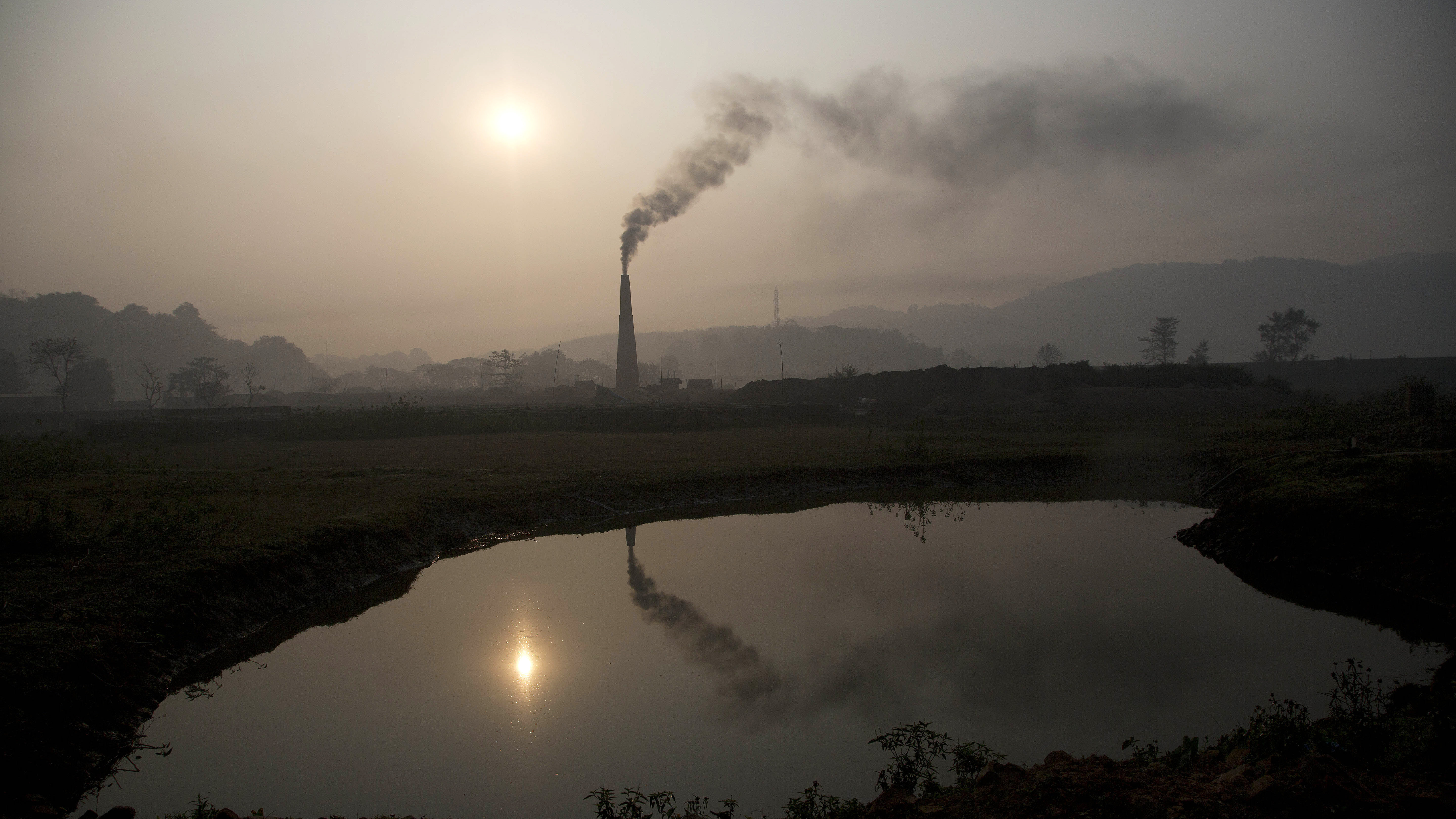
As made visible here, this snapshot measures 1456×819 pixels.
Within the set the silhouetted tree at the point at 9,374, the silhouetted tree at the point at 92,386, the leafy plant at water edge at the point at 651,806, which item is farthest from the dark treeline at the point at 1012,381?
the silhouetted tree at the point at 9,374

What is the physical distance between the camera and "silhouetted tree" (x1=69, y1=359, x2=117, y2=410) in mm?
92500

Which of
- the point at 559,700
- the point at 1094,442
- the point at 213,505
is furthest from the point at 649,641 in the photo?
the point at 1094,442

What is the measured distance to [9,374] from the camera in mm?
94875

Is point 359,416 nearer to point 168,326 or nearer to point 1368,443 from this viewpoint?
point 1368,443

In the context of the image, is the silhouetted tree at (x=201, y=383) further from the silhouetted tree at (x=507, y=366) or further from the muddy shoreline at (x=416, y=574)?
the muddy shoreline at (x=416, y=574)

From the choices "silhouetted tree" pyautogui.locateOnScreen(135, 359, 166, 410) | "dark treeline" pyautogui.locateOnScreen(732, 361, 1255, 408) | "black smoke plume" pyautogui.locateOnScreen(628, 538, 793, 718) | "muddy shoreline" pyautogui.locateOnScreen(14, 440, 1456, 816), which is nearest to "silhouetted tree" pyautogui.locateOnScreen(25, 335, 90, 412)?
"silhouetted tree" pyautogui.locateOnScreen(135, 359, 166, 410)

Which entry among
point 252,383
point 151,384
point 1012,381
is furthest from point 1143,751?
point 151,384

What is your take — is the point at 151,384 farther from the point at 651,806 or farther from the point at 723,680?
the point at 651,806

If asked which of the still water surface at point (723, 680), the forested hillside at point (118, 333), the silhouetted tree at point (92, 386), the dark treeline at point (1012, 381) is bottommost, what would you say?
the still water surface at point (723, 680)

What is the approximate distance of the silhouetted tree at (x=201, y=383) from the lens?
304 ft

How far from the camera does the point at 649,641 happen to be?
426 inches

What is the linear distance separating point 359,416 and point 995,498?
125 feet

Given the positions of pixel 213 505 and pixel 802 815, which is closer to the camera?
pixel 802 815

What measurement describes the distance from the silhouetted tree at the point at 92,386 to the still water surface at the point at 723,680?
108 m
